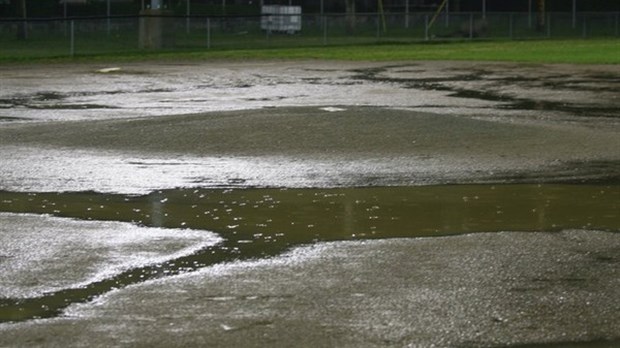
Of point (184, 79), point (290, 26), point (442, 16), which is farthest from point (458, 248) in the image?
point (442, 16)

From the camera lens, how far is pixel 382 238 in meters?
10.2

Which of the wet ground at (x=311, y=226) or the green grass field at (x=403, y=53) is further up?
the green grass field at (x=403, y=53)

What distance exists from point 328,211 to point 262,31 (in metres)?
43.0

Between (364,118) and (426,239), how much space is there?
7644 mm

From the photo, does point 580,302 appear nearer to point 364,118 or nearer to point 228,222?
point 228,222

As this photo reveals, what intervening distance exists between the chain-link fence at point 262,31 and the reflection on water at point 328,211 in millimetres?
31518

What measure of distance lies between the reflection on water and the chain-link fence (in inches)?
1241

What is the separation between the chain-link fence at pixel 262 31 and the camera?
46.6 m

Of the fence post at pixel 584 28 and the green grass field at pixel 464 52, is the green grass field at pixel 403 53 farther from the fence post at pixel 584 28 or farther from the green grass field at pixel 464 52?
the fence post at pixel 584 28

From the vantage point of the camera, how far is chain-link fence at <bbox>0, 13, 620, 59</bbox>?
46562 millimetres

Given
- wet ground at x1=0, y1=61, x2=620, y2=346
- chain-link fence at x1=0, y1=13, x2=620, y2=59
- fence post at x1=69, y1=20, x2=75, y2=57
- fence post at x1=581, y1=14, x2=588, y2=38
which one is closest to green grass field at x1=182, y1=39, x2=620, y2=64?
chain-link fence at x1=0, y1=13, x2=620, y2=59

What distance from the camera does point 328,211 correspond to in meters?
11.5

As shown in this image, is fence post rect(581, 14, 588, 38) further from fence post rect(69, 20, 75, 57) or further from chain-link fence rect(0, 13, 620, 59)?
fence post rect(69, 20, 75, 57)

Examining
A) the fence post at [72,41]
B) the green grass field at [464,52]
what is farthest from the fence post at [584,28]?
the fence post at [72,41]
